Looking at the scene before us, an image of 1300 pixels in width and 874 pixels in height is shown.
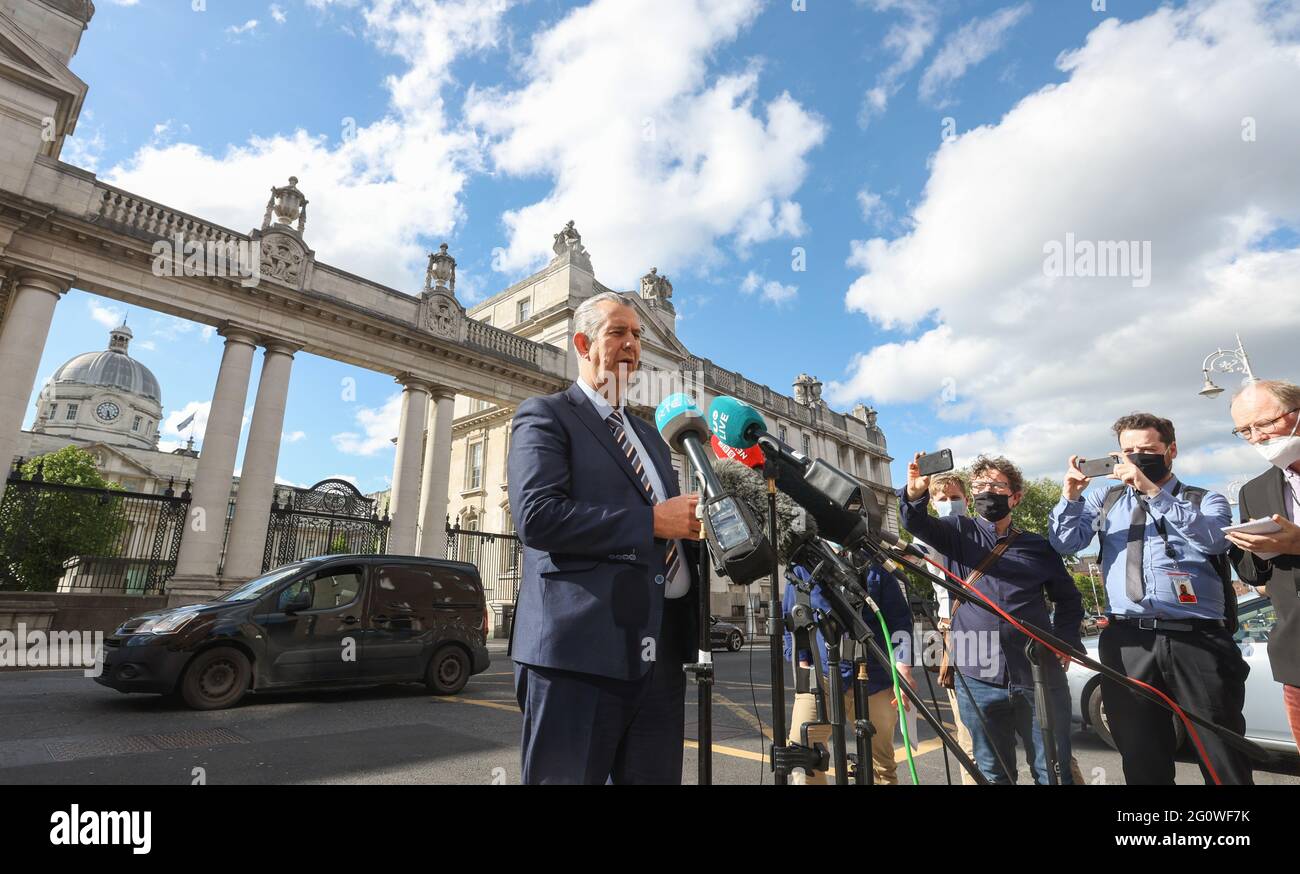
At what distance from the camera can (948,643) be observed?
4.01m

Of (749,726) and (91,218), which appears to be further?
(91,218)

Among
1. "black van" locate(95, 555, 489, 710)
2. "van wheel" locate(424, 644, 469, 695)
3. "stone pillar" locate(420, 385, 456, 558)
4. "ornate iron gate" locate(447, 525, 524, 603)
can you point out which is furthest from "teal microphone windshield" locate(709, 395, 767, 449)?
"ornate iron gate" locate(447, 525, 524, 603)

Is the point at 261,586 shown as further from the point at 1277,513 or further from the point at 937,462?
the point at 1277,513

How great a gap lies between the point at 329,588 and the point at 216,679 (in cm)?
157

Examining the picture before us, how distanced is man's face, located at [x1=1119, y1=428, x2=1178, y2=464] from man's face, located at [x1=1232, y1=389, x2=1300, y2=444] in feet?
1.32

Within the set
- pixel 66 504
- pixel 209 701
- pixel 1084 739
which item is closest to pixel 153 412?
pixel 66 504

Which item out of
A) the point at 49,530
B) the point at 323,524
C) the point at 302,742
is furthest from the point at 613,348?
the point at 49,530

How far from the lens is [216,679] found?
7496 mm

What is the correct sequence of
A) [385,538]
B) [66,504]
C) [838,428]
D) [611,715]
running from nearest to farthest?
[611,715], [66,504], [385,538], [838,428]

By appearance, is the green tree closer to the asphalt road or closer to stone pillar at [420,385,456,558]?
the asphalt road

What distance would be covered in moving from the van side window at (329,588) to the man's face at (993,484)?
7.88 meters
